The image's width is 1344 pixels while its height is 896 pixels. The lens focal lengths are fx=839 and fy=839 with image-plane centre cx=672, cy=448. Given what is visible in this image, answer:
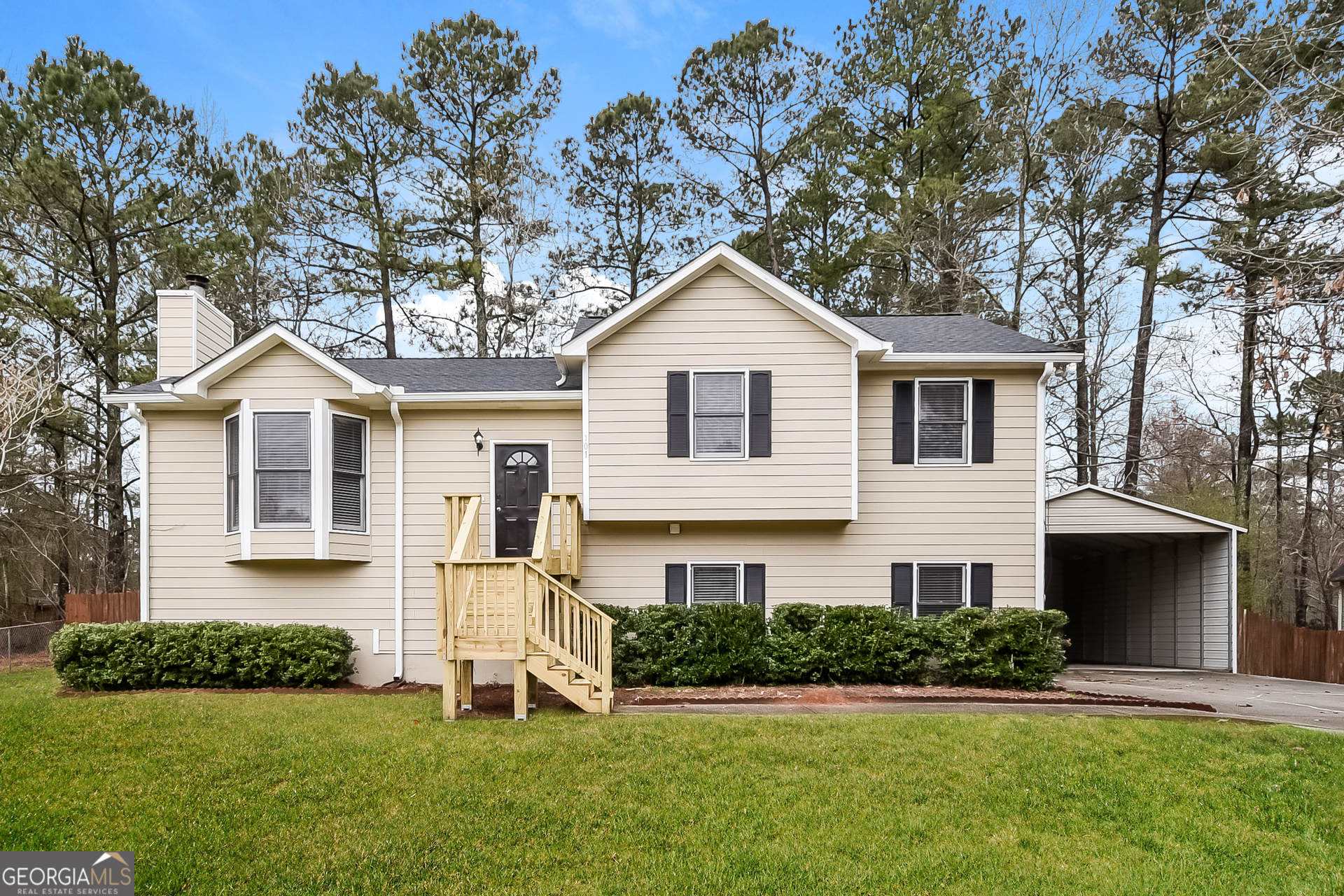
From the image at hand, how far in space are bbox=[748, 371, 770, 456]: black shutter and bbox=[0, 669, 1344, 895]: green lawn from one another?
13.3ft

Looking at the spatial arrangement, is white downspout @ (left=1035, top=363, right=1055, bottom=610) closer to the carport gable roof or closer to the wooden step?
the carport gable roof

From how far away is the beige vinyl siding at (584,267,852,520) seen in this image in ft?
38.1

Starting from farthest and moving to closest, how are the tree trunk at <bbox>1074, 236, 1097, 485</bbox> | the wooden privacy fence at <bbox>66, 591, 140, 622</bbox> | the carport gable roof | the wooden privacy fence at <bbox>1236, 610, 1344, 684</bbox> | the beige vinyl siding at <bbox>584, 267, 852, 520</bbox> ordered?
the tree trunk at <bbox>1074, 236, 1097, 485</bbox> → the wooden privacy fence at <bbox>66, 591, 140, 622</bbox> → the wooden privacy fence at <bbox>1236, 610, 1344, 684</bbox> → the carport gable roof → the beige vinyl siding at <bbox>584, 267, 852, 520</bbox>

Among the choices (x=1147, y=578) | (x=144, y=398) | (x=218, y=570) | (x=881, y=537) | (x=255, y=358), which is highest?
(x=255, y=358)

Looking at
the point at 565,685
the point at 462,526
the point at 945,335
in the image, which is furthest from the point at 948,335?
the point at 565,685

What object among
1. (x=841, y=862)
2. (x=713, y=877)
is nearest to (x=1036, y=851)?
(x=841, y=862)

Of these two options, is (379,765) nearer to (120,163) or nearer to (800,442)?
(800,442)

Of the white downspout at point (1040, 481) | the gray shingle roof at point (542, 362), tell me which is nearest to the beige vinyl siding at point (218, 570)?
the gray shingle roof at point (542, 362)

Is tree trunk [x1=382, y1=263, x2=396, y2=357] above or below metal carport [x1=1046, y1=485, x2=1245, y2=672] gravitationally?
above

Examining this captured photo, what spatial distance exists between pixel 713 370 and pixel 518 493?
346 cm

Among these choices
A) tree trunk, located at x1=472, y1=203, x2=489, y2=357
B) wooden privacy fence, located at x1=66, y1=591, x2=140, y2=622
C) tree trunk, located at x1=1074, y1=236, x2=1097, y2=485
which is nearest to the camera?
wooden privacy fence, located at x1=66, y1=591, x2=140, y2=622

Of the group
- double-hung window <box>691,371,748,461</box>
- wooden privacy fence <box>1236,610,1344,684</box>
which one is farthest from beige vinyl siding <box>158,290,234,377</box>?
wooden privacy fence <box>1236,610,1344,684</box>

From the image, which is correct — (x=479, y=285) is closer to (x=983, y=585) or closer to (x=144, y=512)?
(x=144, y=512)

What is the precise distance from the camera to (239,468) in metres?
11.8
